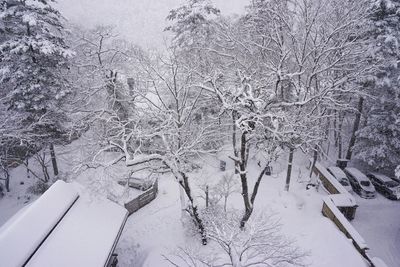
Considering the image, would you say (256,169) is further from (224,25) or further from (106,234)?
(106,234)

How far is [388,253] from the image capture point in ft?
45.4

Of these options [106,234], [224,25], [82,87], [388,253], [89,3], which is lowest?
[388,253]

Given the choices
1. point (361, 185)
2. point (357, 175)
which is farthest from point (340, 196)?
point (357, 175)

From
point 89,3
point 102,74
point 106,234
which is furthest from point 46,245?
point 89,3

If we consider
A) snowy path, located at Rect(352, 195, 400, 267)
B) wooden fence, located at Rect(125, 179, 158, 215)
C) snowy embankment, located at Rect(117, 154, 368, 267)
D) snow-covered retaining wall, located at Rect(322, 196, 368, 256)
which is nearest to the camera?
snow-covered retaining wall, located at Rect(322, 196, 368, 256)

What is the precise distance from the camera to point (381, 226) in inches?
623

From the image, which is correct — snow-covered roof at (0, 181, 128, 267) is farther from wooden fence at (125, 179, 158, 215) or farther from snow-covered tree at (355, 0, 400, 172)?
snow-covered tree at (355, 0, 400, 172)

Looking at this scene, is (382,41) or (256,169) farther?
(256,169)

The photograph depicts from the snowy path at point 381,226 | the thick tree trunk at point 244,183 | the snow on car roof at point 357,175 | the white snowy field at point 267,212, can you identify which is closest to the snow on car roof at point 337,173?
Result: the snow on car roof at point 357,175

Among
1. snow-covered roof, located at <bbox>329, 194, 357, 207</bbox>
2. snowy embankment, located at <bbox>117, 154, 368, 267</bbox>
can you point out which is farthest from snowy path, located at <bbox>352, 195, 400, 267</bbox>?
snowy embankment, located at <bbox>117, 154, 368, 267</bbox>

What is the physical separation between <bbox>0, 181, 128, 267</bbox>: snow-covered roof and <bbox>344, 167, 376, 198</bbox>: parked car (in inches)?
637

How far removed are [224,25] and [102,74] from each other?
9190mm

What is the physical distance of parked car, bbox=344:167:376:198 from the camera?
60.4 feet

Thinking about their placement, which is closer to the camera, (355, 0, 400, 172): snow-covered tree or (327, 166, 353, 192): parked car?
(355, 0, 400, 172): snow-covered tree
